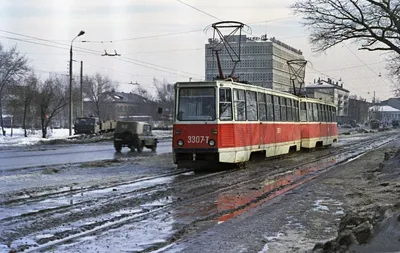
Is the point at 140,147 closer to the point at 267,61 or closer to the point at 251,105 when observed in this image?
the point at 251,105

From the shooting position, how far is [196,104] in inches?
695

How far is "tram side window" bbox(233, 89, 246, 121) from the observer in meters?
18.1

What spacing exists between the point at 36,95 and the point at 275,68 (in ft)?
73.6

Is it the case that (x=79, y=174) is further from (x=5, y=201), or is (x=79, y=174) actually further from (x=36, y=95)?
(x=36, y=95)

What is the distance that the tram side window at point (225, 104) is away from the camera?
17.4m

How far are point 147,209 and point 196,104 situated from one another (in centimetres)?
774

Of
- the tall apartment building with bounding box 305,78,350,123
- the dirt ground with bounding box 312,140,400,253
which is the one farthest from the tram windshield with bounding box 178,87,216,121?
the tall apartment building with bounding box 305,78,350,123

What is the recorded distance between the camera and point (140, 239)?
302 inches

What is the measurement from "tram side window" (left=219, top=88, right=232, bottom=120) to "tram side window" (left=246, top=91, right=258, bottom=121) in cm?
160

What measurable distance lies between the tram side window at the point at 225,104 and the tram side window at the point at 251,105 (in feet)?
5.26

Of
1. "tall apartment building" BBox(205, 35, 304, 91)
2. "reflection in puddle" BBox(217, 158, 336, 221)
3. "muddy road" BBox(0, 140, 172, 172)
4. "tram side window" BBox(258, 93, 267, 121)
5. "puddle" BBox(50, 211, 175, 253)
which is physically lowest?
"puddle" BBox(50, 211, 175, 253)

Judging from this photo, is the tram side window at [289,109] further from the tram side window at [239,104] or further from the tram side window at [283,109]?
the tram side window at [239,104]

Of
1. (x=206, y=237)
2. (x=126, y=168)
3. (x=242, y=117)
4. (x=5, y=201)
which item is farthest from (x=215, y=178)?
(x=206, y=237)

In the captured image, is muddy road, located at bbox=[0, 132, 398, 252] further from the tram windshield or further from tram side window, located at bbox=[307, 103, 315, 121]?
tram side window, located at bbox=[307, 103, 315, 121]
